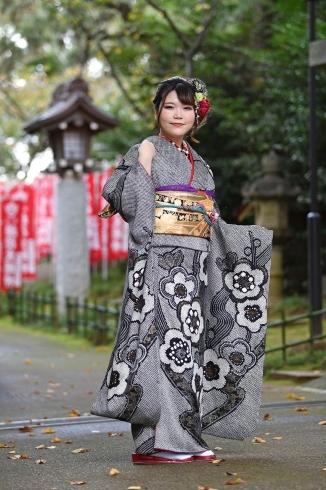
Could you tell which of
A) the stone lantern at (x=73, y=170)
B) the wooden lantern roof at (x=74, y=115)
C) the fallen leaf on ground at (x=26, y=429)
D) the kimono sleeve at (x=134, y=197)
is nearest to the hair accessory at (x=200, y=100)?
the kimono sleeve at (x=134, y=197)

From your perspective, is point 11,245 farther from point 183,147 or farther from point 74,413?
point 183,147

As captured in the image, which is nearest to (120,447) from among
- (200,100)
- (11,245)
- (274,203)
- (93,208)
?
(200,100)

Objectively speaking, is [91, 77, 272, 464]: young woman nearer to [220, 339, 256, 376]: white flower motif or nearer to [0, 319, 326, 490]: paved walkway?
[220, 339, 256, 376]: white flower motif

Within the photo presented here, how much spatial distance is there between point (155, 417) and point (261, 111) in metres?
12.6

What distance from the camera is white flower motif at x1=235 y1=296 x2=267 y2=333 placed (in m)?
4.82

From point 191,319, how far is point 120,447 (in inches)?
45.6

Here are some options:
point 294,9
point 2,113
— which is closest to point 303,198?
point 294,9

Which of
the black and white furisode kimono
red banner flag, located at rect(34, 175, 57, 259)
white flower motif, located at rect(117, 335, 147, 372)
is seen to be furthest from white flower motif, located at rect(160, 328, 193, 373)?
red banner flag, located at rect(34, 175, 57, 259)

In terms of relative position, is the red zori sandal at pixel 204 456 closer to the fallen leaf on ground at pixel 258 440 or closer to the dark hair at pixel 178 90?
the fallen leaf on ground at pixel 258 440

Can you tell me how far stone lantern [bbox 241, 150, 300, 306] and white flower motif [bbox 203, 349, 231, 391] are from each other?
9.68 metres

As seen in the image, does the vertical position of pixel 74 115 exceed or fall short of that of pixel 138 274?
it exceeds it

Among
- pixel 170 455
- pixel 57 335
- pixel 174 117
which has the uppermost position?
pixel 174 117

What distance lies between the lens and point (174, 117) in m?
4.75

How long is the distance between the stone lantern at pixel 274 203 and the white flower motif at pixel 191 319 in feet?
32.3
